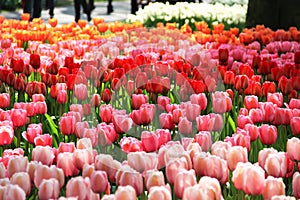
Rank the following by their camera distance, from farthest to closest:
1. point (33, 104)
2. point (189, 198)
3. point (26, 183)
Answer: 1. point (33, 104)
2. point (26, 183)
3. point (189, 198)

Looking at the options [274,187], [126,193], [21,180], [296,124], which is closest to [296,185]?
[274,187]

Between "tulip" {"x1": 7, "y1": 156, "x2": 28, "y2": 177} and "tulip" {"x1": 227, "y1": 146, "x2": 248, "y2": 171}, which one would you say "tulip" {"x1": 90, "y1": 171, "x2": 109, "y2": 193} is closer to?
"tulip" {"x1": 7, "y1": 156, "x2": 28, "y2": 177}

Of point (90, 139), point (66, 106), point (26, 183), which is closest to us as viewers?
point (26, 183)

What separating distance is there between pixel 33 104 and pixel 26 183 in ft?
4.67

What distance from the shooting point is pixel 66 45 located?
696 cm

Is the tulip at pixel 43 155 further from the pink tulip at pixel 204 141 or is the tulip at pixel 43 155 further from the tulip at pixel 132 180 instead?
the pink tulip at pixel 204 141

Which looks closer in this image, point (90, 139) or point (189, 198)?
point (189, 198)

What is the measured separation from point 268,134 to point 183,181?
3.02 ft

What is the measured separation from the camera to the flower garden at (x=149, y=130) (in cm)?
254

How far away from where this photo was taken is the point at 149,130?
3799 mm

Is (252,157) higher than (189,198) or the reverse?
the reverse

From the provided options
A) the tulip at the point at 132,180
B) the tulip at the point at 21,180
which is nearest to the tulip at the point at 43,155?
the tulip at the point at 21,180

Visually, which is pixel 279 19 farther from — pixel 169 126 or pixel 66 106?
pixel 169 126

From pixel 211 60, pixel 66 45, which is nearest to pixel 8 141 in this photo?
pixel 211 60
